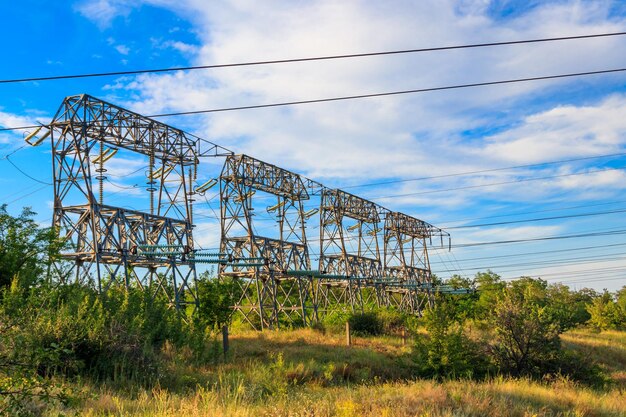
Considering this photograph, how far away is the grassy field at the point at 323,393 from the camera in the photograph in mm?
10203

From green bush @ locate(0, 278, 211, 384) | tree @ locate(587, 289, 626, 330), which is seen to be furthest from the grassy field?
tree @ locate(587, 289, 626, 330)

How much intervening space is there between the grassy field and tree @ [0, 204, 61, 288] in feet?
20.4

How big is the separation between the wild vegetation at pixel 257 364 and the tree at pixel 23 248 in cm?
4

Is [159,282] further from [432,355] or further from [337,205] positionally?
[337,205]

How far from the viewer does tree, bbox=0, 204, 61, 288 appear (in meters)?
19.2

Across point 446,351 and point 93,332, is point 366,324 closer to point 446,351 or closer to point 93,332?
point 446,351

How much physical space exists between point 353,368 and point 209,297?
16992mm

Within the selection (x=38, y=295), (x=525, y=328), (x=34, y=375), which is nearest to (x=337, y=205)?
(x=525, y=328)

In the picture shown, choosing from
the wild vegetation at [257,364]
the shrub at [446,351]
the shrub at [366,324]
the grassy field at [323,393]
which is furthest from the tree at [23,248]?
the shrub at [366,324]

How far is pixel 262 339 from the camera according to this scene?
2977 centimetres

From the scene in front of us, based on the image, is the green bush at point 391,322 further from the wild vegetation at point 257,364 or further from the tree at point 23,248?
the tree at point 23,248

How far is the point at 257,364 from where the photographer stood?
60.8 feet

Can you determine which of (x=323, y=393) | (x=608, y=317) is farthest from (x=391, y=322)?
(x=608, y=317)

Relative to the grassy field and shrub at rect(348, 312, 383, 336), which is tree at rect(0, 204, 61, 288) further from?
shrub at rect(348, 312, 383, 336)
